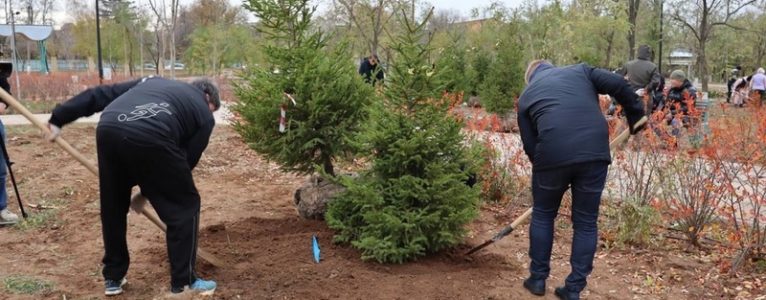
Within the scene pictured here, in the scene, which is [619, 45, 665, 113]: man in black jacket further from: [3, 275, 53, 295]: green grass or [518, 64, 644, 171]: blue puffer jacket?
[3, 275, 53, 295]: green grass

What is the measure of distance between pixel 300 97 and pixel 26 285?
2.39m

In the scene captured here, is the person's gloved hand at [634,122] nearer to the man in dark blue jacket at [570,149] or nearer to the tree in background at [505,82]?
the man in dark blue jacket at [570,149]

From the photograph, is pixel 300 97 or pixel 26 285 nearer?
pixel 26 285

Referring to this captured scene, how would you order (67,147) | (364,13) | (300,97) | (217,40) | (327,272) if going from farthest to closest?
(217,40) < (364,13) < (300,97) < (327,272) < (67,147)

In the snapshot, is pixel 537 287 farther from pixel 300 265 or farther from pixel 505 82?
pixel 505 82

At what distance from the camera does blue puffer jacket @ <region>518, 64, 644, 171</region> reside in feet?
11.5

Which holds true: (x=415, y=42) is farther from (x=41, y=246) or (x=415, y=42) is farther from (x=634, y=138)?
(x=41, y=246)

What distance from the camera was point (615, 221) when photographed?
4961 millimetres

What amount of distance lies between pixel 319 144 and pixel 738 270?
3.34 meters

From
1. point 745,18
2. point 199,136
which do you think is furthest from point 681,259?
point 745,18

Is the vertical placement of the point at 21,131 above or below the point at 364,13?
below

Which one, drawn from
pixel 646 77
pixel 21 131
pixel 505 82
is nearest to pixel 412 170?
pixel 646 77

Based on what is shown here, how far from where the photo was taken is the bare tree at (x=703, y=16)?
23.6 m

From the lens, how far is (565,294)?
379 centimetres
